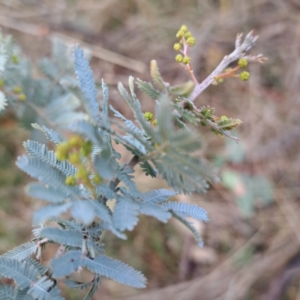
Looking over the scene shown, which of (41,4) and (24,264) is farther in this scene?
(41,4)

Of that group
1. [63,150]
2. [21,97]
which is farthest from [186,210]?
[21,97]

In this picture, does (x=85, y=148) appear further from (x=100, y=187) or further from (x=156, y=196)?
(x=156, y=196)

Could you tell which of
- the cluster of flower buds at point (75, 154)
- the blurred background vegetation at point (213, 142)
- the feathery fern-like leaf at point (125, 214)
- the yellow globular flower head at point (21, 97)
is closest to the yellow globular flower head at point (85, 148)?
the cluster of flower buds at point (75, 154)

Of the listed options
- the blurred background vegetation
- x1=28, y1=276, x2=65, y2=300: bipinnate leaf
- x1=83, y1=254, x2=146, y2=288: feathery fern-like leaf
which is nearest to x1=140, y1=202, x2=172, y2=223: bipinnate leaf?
x1=83, y1=254, x2=146, y2=288: feathery fern-like leaf

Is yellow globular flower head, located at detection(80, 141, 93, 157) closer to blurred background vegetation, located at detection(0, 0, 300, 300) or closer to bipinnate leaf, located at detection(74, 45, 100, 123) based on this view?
bipinnate leaf, located at detection(74, 45, 100, 123)

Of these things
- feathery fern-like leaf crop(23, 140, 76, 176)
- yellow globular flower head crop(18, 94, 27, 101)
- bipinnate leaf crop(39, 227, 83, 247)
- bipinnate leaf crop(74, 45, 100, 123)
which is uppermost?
yellow globular flower head crop(18, 94, 27, 101)

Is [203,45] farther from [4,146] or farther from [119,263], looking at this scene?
[119,263]

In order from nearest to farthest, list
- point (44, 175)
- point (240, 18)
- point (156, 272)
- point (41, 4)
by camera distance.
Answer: point (44, 175), point (156, 272), point (41, 4), point (240, 18)

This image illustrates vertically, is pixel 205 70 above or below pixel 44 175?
above

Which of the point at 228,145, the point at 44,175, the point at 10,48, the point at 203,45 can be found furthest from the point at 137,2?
the point at 44,175
